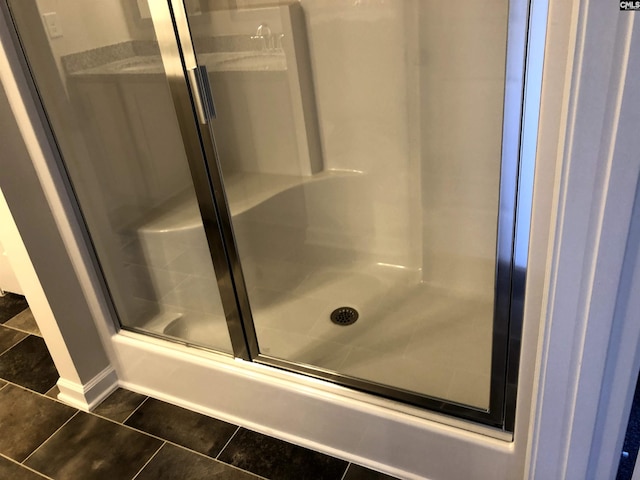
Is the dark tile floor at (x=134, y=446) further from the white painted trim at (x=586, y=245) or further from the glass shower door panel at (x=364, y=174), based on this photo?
the white painted trim at (x=586, y=245)

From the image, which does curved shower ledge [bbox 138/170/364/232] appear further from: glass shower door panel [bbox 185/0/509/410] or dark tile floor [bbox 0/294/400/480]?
dark tile floor [bbox 0/294/400/480]

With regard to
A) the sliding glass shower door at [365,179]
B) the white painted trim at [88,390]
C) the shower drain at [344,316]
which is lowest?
the white painted trim at [88,390]

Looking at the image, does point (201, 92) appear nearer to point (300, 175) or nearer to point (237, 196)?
point (237, 196)

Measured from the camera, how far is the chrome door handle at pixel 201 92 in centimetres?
126

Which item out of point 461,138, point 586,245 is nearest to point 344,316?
point 461,138

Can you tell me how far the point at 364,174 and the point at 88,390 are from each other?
1.22 m

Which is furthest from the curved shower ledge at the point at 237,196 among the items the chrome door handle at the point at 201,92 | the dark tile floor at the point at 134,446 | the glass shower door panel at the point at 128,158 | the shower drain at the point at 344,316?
the dark tile floor at the point at 134,446

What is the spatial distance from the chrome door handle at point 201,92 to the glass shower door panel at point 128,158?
0.64 ft

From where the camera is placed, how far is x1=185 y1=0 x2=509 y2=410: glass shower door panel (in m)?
1.53

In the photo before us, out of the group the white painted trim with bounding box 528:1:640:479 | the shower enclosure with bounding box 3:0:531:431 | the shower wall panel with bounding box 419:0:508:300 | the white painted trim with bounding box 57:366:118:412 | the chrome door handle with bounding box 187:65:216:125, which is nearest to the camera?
the white painted trim with bounding box 528:1:640:479

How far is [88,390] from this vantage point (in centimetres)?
174

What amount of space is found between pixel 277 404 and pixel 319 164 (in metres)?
0.94

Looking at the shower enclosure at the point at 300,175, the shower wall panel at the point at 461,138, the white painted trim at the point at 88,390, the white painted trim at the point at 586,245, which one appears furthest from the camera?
the white painted trim at the point at 88,390

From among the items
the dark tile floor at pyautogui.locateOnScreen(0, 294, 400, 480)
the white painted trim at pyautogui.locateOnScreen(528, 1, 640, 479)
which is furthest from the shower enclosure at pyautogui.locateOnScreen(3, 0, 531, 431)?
the dark tile floor at pyautogui.locateOnScreen(0, 294, 400, 480)
